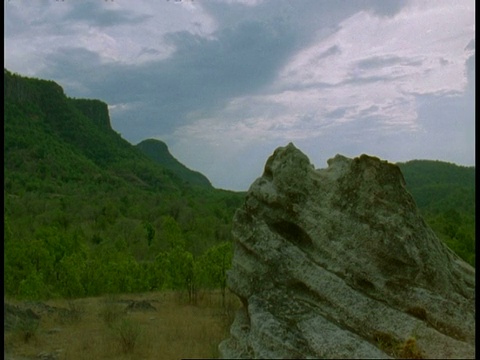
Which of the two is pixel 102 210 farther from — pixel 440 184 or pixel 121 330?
pixel 440 184

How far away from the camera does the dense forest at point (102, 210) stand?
65.3 ft

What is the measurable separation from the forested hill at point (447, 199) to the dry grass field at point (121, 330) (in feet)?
42.0

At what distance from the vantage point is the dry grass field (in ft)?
38.7

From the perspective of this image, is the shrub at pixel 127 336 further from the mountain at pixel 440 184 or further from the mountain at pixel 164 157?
the mountain at pixel 164 157

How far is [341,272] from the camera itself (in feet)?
21.0

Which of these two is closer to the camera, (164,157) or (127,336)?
(127,336)

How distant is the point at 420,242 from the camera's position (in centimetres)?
671

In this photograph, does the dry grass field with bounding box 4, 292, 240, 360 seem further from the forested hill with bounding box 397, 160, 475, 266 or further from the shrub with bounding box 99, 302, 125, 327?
the forested hill with bounding box 397, 160, 475, 266

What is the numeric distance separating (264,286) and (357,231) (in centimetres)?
134

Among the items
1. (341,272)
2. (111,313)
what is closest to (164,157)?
(111,313)

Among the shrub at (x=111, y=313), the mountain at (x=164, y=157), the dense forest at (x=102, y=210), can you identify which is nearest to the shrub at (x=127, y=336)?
the shrub at (x=111, y=313)

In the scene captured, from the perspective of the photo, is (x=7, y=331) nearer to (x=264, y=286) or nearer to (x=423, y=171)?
(x=264, y=286)

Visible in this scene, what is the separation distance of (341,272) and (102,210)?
40965mm

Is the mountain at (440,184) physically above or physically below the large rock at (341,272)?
above
